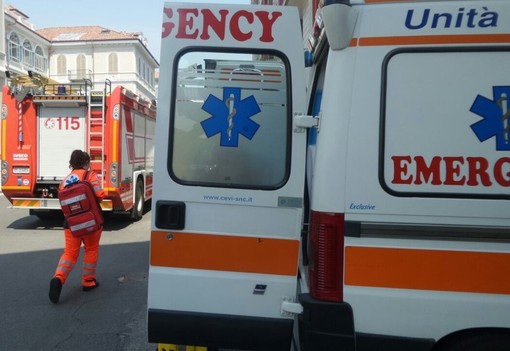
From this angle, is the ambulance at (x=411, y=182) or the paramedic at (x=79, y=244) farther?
the paramedic at (x=79, y=244)

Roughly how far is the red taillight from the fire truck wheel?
8058mm

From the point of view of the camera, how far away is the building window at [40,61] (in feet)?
141

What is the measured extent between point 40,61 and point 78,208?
150 feet

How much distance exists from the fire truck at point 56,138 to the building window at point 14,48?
31.0 metres

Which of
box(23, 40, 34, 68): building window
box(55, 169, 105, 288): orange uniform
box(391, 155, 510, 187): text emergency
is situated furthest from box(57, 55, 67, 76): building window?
box(391, 155, 510, 187): text emergency

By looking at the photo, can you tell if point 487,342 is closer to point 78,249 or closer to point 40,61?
point 78,249

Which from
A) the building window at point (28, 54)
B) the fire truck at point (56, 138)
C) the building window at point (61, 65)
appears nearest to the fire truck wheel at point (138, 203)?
the fire truck at point (56, 138)

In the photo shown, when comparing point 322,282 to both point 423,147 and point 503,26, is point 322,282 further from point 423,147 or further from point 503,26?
point 503,26

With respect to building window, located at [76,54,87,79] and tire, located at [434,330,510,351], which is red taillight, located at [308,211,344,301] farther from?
building window, located at [76,54,87,79]

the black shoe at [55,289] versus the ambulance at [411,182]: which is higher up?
the ambulance at [411,182]

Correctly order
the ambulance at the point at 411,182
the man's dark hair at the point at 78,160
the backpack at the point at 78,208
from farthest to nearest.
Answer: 1. the man's dark hair at the point at 78,160
2. the backpack at the point at 78,208
3. the ambulance at the point at 411,182

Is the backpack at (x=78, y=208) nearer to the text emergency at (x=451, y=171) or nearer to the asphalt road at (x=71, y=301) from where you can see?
the asphalt road at (x=71, y=301)

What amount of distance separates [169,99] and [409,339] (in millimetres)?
1819

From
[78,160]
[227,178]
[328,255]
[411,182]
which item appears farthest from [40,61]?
[411,182]
